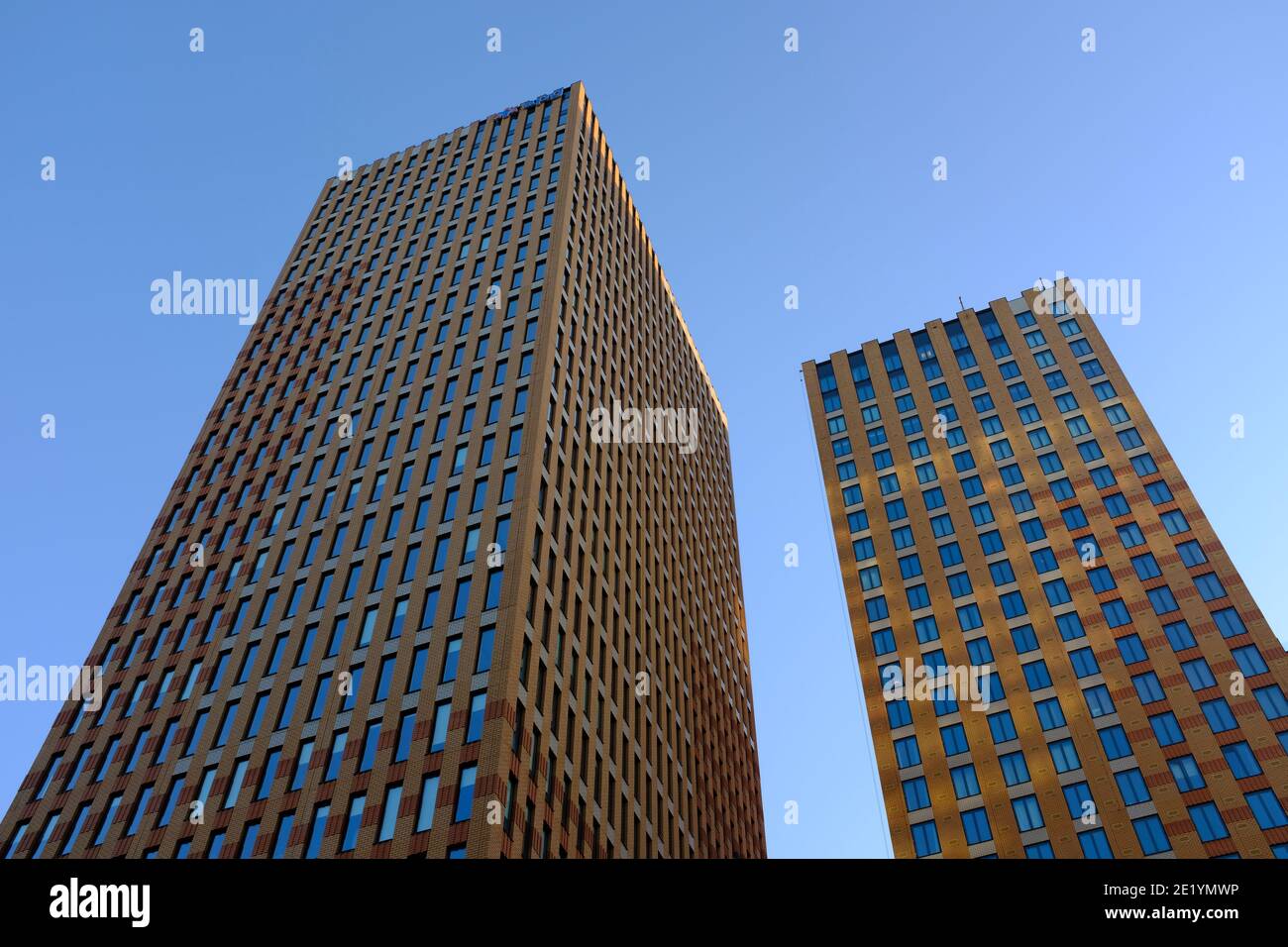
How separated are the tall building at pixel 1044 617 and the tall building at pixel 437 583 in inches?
602

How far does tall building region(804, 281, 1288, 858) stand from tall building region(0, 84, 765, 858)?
15286 millimetres

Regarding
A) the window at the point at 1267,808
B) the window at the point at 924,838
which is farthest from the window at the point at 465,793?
the window at the point at 1267,808

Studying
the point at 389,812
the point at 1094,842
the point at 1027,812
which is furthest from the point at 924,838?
the point at 389,812

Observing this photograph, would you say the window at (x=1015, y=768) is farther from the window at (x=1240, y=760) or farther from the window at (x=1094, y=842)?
the window at (x=1240, y=760)

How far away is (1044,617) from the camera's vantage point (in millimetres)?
74750

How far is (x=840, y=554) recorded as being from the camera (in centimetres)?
8650

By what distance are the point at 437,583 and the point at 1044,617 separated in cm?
4353

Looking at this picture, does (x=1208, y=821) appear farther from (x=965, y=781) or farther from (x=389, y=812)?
(x=389, y=812)

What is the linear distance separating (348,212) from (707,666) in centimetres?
5093

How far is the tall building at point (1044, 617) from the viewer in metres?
64.2
